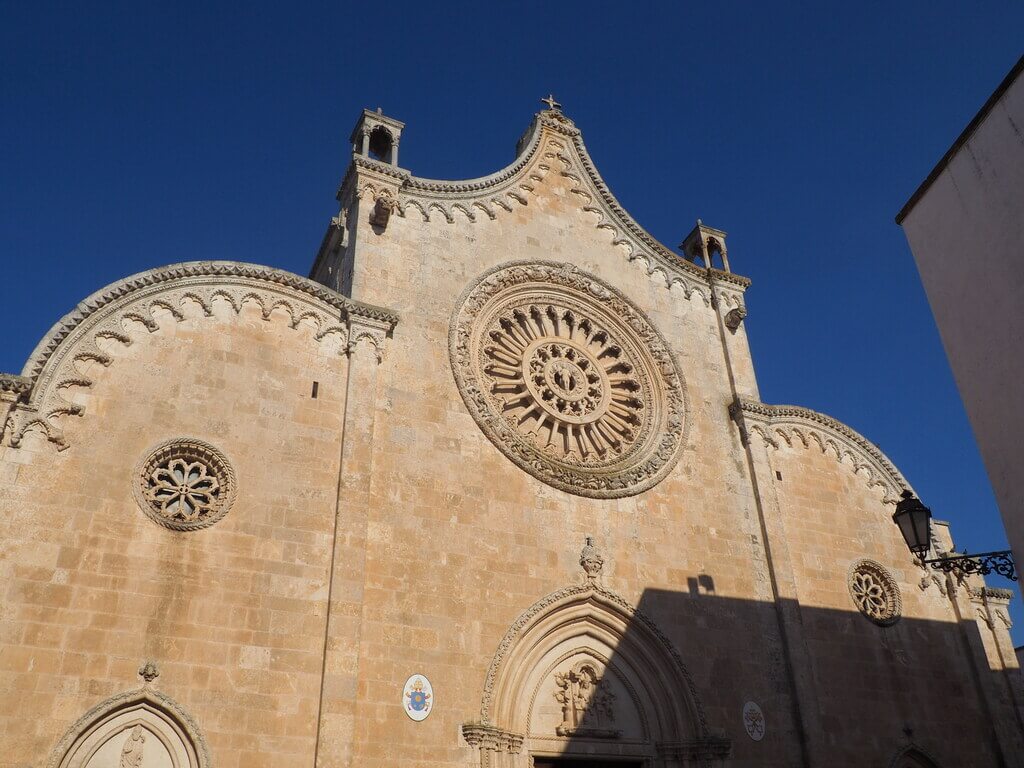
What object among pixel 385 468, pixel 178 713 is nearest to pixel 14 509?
pixel 178 713

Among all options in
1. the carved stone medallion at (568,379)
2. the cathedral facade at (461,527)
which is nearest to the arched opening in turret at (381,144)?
the cathedral facade at (461,527)

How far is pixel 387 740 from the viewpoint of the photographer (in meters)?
12.6

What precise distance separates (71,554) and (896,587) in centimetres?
1593

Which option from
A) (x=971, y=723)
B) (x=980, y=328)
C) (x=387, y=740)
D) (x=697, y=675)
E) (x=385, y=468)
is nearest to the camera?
(x=980, y=328)

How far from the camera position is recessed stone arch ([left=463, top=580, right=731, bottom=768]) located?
1400cm

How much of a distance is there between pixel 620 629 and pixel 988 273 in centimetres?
838

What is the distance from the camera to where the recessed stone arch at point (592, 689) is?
45.9ft

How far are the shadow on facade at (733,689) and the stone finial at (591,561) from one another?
159 mm

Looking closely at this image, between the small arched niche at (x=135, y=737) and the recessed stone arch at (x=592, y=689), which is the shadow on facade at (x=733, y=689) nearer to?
the recessed stone arch at (x=592, y=689)

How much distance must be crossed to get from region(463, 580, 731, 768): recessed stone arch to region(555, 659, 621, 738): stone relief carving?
0.05 feet

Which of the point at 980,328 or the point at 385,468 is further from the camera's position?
the point at 385,468

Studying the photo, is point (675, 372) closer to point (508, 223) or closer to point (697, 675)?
point (508, 223)

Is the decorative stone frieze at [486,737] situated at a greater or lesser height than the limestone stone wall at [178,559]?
lesser

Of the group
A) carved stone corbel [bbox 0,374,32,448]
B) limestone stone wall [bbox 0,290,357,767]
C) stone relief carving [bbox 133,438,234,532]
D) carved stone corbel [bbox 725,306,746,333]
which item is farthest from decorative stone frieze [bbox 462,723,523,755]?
carved stone corbel [bbox 725,306,746,333]
